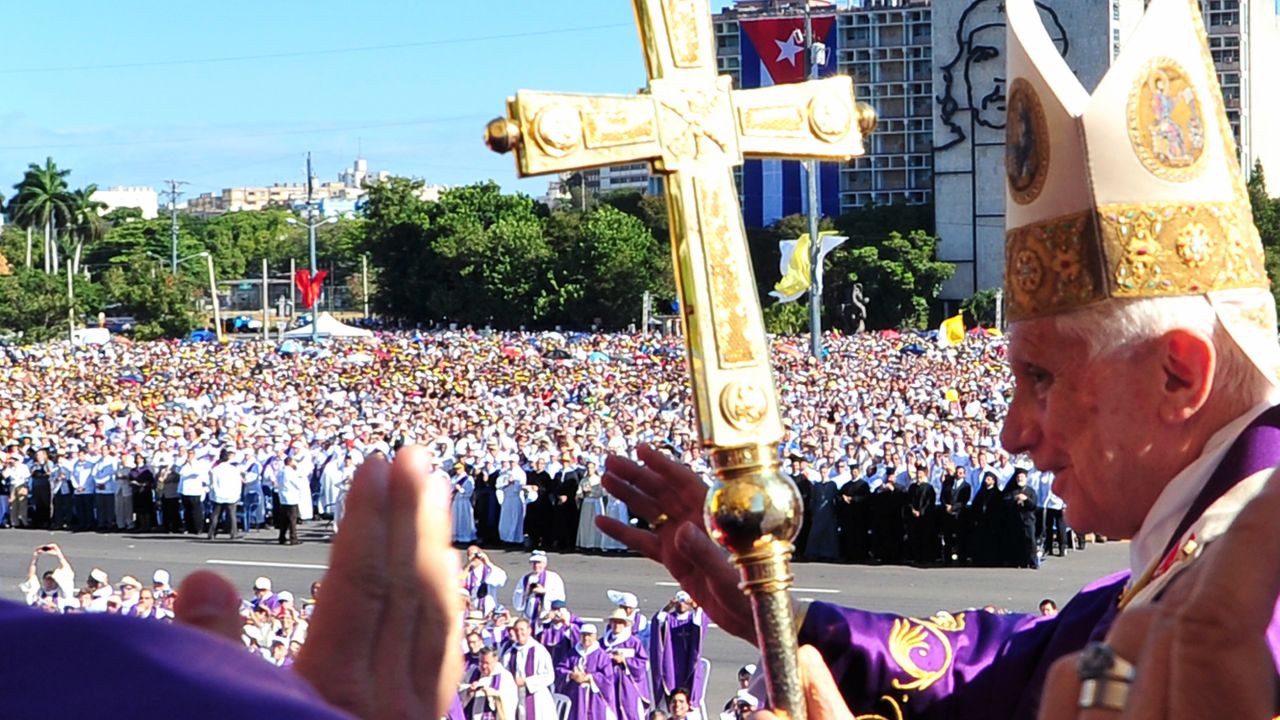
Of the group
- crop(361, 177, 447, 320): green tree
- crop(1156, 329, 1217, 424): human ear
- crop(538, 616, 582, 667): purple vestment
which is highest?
crop(361, 177, 447, 320): green tree

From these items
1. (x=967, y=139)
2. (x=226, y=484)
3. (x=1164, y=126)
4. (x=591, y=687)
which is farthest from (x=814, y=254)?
(x=967, y=139)

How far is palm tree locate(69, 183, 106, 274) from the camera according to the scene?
89.4 metres

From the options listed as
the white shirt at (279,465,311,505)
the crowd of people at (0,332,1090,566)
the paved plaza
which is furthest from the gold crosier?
the white shirt at (279,465,311,505)

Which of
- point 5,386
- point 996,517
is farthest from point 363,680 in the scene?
point 5,386

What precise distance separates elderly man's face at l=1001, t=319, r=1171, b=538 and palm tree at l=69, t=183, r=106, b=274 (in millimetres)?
89462

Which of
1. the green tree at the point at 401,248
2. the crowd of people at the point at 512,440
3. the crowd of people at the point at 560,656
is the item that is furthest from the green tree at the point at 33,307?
the crowd of people at the point at 560,656

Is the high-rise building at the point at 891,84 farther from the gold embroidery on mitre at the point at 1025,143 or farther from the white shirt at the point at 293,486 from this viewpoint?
the gold embroidery on mitre at the point at 1025,143

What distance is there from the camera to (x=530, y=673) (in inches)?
488

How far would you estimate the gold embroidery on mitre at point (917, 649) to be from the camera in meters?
2.56

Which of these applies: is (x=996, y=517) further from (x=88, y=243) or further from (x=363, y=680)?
(x=88, y=243)

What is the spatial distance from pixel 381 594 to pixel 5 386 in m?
45.1

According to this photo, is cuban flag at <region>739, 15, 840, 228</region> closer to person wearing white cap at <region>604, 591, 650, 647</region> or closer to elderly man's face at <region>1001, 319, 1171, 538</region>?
person wearing white cap at <region>604, 591, 650, 647</region>

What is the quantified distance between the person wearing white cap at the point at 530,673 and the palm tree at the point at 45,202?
79399 millimetres

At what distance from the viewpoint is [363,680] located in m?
0.99
